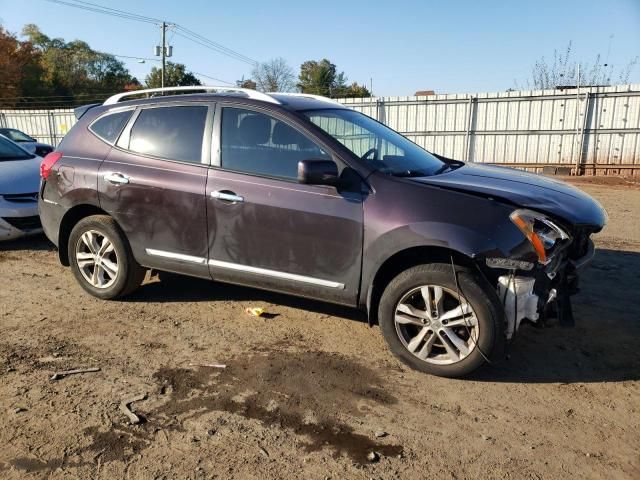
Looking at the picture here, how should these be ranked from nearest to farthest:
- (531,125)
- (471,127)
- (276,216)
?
1. (276,216)
2. (531,125)
3. (471,127)

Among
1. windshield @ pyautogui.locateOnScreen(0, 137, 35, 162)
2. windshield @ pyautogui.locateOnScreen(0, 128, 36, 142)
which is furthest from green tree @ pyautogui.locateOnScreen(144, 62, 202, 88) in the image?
windshield @ pyautogui.locateOnScreen(0, 137, 35, 162)

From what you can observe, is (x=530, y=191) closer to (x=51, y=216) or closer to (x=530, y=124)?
(x=51, y=216)

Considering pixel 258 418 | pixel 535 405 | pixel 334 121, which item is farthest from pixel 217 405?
pixel 334 121

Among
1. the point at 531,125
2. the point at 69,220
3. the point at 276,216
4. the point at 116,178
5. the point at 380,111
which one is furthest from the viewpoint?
the point at 380,111

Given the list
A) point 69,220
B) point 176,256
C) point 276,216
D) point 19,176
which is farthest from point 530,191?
point 19,176

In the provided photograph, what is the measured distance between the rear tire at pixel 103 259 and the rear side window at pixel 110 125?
2.50 feet

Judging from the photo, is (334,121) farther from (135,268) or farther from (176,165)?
(135,268)

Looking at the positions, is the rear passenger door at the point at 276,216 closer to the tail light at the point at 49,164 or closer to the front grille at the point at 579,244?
the front grille at the point at 579,244

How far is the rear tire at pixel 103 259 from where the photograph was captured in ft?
15.3

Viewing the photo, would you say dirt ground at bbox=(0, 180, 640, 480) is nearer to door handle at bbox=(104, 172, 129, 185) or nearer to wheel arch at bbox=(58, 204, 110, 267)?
wheel arch at bbox=(58, 204, 110, 267)

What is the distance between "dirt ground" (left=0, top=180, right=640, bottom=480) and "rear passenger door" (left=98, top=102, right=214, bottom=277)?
640 mm

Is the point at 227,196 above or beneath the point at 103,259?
above

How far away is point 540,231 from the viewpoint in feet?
10.8

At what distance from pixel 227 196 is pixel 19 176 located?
4.59 metres
